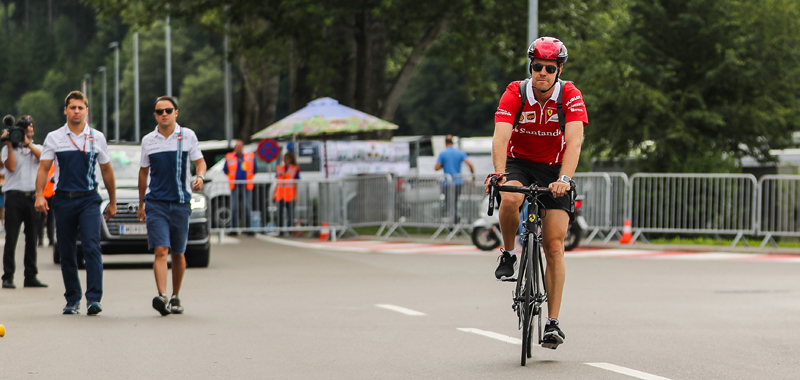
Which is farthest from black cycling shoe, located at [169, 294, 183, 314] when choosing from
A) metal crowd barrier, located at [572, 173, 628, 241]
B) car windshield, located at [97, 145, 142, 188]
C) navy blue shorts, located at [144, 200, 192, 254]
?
metal crowd barrier, located at [572, 173, 628, 241]

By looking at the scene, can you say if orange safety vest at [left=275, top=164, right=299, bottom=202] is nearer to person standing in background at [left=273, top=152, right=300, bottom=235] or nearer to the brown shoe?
person standing in background at [left=273, top=152, right=300, bottom=235]

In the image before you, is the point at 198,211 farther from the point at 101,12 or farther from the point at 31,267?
the point at 101,12

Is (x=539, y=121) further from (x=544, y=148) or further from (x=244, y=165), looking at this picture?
(x=244, y=165)

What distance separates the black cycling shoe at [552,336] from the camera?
272 inches

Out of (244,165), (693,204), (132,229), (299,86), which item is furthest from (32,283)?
(299,86)

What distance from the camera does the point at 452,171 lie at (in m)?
22.0

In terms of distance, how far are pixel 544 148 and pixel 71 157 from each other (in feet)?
14.9

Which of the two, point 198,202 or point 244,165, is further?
point 244,165

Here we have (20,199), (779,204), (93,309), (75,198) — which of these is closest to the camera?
(93,309)

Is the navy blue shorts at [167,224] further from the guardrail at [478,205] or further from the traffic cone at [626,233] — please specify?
the traffic cone at [626,233]

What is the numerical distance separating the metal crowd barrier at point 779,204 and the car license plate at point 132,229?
981cm

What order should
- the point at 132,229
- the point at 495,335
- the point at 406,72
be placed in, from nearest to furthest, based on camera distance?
the point at 495,335 < the point at 132,229 < the point at 406,72

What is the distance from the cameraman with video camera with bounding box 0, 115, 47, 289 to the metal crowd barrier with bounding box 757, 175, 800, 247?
454 inches

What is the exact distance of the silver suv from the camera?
14836 mm
